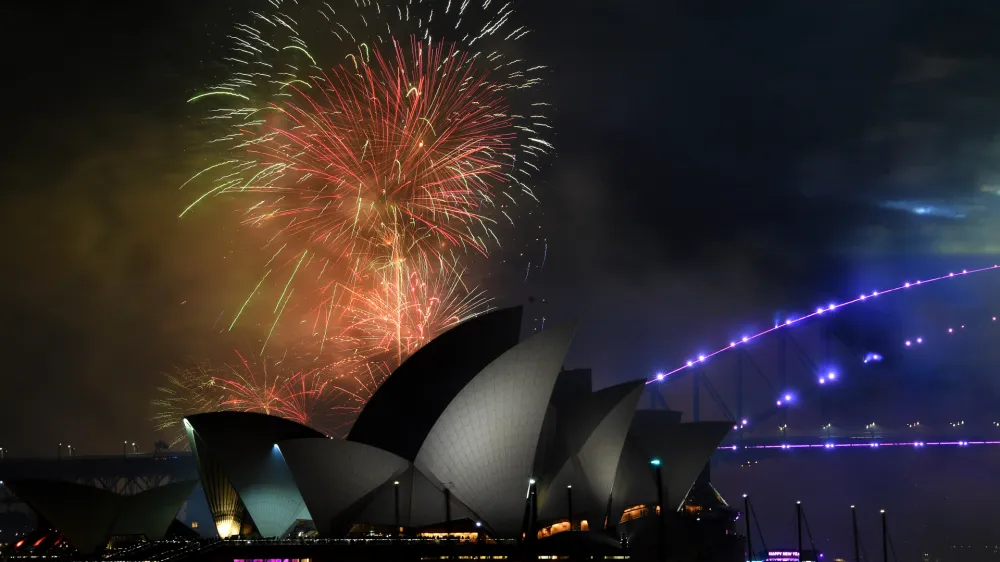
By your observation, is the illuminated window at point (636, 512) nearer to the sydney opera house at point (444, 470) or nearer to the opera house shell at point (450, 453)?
the sydney opera house at point (444, 470)

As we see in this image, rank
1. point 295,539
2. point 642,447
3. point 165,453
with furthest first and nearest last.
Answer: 1. point 165,453
2. point 642,447
3. point 295,539

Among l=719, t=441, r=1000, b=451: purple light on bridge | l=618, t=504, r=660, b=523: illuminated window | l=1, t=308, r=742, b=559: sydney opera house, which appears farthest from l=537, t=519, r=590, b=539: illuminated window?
l=719, t=441, r=1000, b=451: purple light on bridge

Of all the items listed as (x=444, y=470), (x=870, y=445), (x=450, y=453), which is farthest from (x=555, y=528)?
(x=870, y=445)

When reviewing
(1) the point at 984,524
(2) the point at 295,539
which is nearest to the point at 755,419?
(1) the point at 984,524

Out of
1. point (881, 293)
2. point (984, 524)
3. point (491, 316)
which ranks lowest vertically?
point (984, 524)

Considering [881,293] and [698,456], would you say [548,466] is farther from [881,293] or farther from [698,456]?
[881,293]

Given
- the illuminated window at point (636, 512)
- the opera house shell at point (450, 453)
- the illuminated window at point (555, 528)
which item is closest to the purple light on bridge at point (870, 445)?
the illuminated window at point (636, 512)

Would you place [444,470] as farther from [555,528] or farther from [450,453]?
[555,528]

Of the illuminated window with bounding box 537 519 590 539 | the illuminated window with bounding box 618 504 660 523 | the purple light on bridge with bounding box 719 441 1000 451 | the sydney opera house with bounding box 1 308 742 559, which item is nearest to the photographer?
the sydney opera house with bounding box 1 308 742 559

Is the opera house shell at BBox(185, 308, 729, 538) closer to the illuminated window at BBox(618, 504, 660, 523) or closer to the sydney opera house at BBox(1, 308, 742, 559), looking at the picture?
the sydney opera house at BBox(1, 308, 742, 559)
